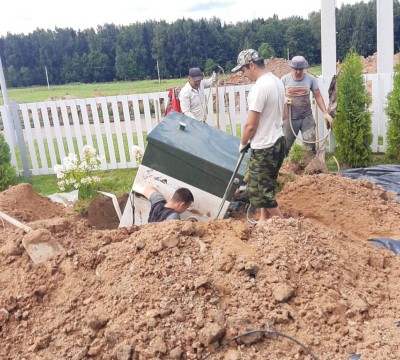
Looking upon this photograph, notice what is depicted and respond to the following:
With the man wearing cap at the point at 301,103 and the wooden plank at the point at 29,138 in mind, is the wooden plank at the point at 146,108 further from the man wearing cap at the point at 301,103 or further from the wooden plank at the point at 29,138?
the man wearing cap at the point at 301,103

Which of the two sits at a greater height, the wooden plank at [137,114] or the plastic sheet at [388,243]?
the wooden plank at [137,114]

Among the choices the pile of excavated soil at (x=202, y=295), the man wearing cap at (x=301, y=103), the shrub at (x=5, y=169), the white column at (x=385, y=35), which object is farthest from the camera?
the white column at (x=385, y=35)

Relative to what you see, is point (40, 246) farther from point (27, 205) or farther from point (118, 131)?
point (118, 131)

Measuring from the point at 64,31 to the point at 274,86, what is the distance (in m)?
40.8

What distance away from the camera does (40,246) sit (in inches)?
134

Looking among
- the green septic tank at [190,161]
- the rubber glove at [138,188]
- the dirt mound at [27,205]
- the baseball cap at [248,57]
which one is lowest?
the dirt mound at [27,205]

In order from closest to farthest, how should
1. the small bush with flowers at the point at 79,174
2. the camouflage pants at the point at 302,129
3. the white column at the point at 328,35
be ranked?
the small bush with flowers at the point at 79,174 → the camouflage pants at the point at 302,129 → the white column at the point at 328,35

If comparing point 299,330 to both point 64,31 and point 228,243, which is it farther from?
point 64,31

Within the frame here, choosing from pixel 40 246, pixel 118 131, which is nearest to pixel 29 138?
pixel 118 131

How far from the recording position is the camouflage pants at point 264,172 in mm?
4152

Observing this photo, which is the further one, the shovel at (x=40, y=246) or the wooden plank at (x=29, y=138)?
the wooden plank at (x=29, y=138)

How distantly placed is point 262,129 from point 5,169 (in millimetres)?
4862

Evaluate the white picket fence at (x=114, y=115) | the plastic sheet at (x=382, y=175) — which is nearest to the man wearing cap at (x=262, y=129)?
the plastic sheet at (x=382, y=175)

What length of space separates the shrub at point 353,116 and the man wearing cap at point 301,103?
461 mm
